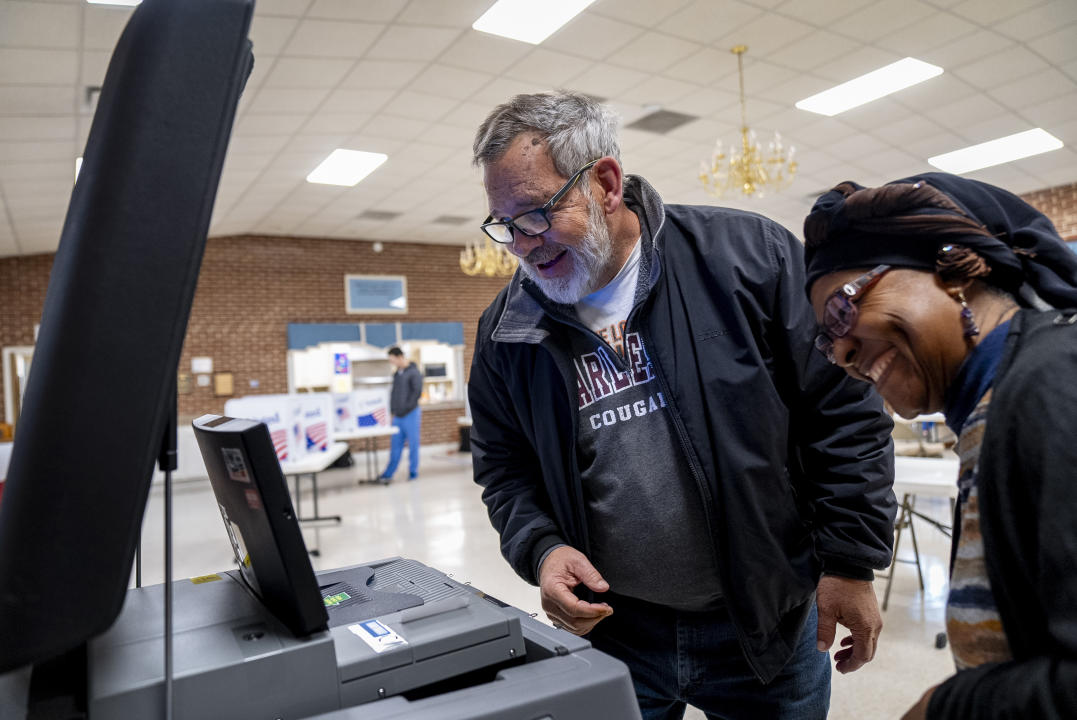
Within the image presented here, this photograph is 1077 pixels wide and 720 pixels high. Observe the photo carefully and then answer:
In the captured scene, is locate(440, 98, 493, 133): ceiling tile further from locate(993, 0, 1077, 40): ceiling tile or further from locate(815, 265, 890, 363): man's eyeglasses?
locate(815, 265, 890, 363): man's eyeglasses

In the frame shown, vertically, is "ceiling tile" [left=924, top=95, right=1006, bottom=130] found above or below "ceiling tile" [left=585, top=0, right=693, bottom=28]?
below

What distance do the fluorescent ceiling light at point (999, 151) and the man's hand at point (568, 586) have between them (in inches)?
317

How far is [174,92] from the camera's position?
440 mm

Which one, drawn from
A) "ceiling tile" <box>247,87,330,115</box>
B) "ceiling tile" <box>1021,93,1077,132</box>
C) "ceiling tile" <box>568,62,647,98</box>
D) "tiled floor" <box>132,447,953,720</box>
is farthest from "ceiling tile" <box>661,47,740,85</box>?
"tiled floor" <box>132,447,953,720</box>

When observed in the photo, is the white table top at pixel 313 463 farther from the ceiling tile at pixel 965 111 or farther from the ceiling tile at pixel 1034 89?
the ceiling tile at pixel 1034 89

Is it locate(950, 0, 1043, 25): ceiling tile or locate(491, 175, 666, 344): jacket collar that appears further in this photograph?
locate(950, 0, 1043, 25): ceiling tile

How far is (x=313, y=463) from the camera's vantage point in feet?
17.0

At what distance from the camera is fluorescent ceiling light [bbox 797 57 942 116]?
5488mm

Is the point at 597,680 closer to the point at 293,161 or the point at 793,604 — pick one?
the point at 793,604

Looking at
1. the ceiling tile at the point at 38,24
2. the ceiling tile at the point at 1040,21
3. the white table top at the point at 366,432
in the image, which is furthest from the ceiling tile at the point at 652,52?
the white table top at the point at 366,432

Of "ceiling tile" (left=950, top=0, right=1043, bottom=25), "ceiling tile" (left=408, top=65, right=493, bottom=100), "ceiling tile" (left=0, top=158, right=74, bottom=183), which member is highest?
"ceiling tile" (left=950, top=0, right=1043, bottom=25)

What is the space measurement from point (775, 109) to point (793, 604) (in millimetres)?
5880

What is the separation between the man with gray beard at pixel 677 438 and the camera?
3.76 ft

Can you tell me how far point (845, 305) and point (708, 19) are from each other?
4.41m
